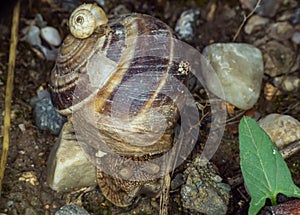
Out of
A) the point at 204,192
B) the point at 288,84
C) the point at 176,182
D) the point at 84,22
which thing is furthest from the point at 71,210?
the point at 288,84

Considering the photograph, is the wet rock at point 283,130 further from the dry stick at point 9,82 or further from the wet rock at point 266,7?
the dry stick at point 9,82

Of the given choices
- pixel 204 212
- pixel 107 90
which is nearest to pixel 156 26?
pixel 107 90

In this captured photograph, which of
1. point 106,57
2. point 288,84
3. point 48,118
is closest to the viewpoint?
point 106,57

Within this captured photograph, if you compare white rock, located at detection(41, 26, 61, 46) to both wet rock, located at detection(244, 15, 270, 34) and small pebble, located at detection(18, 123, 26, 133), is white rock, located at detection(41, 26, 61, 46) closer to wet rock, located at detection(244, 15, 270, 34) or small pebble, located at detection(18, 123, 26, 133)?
small pebble, located at detection(18, 123, 26, 133)

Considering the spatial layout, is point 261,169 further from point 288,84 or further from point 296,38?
point 296,38

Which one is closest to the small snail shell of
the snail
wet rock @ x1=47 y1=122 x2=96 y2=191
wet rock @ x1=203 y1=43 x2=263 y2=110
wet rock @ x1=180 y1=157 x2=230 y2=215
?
the snail

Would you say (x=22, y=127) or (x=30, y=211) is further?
(x=22, y=127)

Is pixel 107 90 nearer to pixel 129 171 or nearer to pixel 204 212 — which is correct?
pixel 129 171
